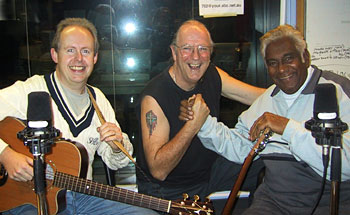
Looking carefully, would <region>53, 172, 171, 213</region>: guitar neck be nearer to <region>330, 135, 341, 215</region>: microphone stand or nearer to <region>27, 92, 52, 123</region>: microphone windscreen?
<region>27, 92, 52, 123</region>: microphone windscreen

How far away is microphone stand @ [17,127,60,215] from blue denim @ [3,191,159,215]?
2.29 feet

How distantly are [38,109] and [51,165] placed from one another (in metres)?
0.73

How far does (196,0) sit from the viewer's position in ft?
9.68

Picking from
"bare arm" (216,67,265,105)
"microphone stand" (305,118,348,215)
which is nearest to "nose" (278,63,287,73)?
"bare arm" (216,67,265,105)

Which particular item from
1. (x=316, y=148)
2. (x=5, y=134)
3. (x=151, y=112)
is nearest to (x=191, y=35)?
(x=151, y=112)

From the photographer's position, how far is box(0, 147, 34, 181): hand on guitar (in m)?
1.86

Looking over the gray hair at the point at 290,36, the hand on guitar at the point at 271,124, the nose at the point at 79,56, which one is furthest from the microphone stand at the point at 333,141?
the nose at the point at 79,56

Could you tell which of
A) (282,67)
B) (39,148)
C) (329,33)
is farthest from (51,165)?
(329,33)

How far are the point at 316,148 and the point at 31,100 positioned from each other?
1.25 m

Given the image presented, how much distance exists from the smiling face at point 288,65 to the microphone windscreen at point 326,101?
618 mm

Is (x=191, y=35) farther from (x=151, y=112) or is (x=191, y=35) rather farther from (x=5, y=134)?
(x=5, y=134)

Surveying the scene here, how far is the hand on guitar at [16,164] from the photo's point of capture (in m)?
1.86

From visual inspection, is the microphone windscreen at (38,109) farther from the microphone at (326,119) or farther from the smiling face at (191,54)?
the smiling face at (191,54)

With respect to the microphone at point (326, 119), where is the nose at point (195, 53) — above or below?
above
